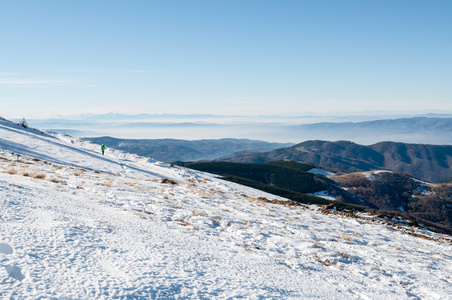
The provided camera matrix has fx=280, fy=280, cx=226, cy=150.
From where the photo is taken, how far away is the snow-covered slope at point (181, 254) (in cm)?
459

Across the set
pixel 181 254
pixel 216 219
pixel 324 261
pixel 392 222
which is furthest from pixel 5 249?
pixel 392 222

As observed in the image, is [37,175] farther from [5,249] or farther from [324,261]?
[324,261]

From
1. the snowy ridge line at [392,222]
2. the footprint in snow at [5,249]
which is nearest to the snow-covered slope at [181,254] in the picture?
the footprint in snow at [5,249]

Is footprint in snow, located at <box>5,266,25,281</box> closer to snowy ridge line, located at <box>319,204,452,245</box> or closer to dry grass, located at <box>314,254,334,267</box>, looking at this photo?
dry grass, located at <box>314,254,334,267</box>

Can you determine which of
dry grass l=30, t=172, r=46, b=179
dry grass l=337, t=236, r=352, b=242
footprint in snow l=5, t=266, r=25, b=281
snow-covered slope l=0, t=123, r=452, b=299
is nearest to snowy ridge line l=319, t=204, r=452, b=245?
snow-covered slope l=0, t=123, r=452, b=299

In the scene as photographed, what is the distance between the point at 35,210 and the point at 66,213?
2.45 ft

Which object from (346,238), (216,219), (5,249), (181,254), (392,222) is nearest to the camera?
(5,249)

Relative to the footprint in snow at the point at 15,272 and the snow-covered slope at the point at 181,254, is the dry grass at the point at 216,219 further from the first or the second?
the footprint in snow at the point at 15,272

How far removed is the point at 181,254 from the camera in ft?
21.3

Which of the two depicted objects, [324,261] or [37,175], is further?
[37,175]

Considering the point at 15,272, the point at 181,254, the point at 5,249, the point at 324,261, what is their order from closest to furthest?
the point at 15,272 → the point at 5,249 → the point at 181,254 → the point at 324,261

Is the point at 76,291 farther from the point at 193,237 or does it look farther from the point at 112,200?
the point at 112,200

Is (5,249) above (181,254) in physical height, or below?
above

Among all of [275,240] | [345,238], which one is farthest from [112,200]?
[345,238]
